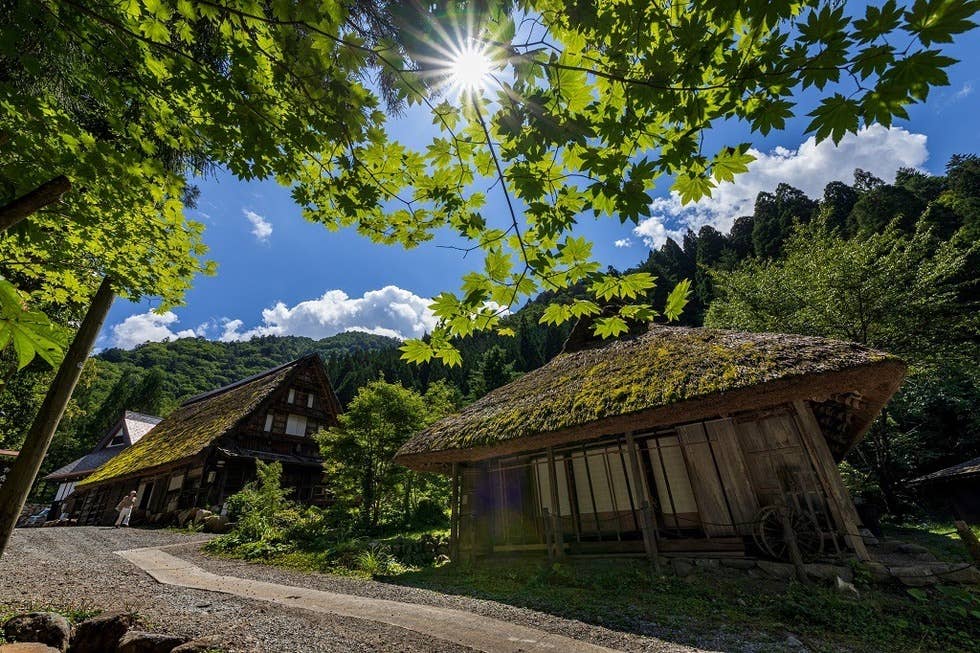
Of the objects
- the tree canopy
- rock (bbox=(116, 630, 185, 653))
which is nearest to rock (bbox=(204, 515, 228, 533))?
rock (bbox=(116, 630, 185, 653))

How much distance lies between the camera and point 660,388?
21.1 feet

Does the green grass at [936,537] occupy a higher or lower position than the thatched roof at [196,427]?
lower

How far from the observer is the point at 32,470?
300cm

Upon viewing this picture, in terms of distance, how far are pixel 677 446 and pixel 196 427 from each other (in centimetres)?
2146

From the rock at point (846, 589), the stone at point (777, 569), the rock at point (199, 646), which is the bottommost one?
the rock at point (846, 589)

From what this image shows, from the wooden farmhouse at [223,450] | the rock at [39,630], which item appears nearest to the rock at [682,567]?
the rock at [39,630]

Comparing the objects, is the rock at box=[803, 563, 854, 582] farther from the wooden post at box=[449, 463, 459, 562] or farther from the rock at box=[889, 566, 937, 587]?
the wooden post at box=[449, 463, 459, 562]

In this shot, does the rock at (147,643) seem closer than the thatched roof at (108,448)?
Yes

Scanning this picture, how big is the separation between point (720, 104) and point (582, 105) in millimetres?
751

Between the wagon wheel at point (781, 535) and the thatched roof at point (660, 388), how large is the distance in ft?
5.72

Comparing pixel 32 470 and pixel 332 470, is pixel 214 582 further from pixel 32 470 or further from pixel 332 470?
pixel 332 470

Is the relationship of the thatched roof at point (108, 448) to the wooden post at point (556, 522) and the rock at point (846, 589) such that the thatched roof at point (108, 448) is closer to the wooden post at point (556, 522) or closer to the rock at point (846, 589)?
the wooden post at point (556, 522)

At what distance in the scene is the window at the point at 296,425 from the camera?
20.4 m

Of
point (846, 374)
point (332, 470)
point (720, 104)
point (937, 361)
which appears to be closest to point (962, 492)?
point (937, 361)
